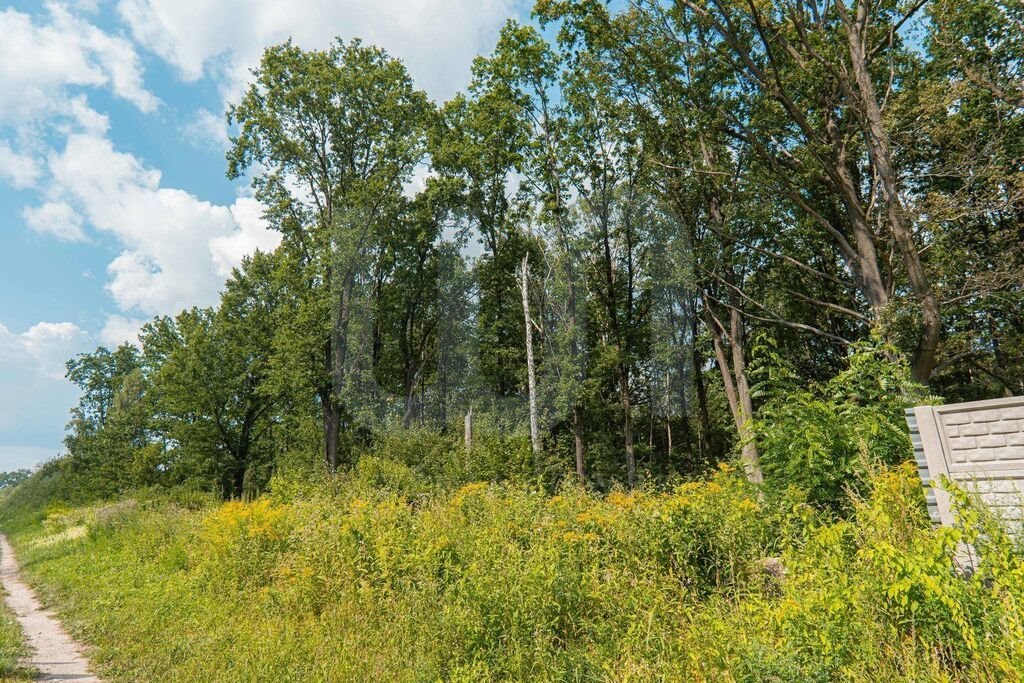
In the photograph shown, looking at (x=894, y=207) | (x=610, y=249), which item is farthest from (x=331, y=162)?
(x=894, y=207)

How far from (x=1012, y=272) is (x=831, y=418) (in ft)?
29.1

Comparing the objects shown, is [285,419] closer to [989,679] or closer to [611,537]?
[611,537]

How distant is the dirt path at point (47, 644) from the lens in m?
5.52

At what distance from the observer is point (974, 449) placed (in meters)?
4.56

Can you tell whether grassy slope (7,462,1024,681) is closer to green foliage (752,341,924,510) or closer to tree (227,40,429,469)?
green foliage (752,341,924,510)

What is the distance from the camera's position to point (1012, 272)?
12.1 m

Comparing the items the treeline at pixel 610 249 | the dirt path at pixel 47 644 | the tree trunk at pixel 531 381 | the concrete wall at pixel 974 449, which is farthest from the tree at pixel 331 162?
the concrete wall at pixel 974 449

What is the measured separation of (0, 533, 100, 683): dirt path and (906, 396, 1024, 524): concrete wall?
7.90m

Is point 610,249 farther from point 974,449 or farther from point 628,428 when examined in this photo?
point 974,449

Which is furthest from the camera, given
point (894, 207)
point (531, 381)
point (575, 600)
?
point (531, 381)

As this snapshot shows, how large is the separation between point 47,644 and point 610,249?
22.4 meters

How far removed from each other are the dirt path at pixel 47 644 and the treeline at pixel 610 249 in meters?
10.3

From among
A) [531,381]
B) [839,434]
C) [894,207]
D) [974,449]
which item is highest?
[894,207]

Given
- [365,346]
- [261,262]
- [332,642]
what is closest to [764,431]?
[332,642]
